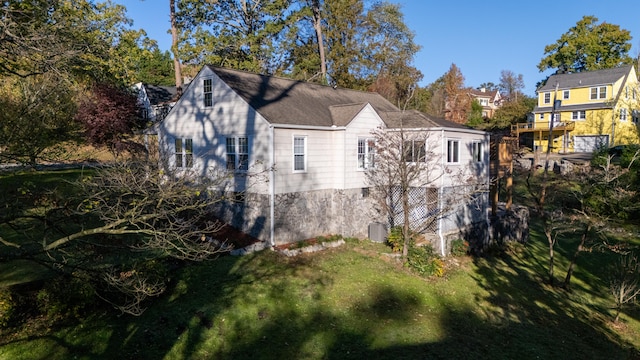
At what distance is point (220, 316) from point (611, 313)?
1598 cm

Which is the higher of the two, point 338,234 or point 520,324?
point 338,234

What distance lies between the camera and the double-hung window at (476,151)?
20.7m

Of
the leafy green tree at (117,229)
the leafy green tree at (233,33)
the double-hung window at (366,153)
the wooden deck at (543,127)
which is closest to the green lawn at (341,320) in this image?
the leafy green tree at (117,229)

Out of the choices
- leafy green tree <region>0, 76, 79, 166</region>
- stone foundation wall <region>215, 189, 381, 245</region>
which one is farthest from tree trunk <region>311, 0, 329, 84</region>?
leafy green tree <region>0, 76, 79, 166</region>

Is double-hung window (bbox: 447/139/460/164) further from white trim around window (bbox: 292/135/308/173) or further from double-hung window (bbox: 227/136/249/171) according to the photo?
double-hung window (bbox: 227/136/249/171)

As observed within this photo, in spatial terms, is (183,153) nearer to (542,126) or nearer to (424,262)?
(424,262)

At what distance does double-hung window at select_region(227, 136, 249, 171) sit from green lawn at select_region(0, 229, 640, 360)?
4.06 metres

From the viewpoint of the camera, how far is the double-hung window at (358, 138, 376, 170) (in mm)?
18987

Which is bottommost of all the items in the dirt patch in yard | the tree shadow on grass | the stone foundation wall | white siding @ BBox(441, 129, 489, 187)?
the tree shadow on grass

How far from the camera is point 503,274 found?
18922mm

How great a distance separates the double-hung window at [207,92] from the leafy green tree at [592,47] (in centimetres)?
6125

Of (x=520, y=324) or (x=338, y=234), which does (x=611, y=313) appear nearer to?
(x=520, y=324)

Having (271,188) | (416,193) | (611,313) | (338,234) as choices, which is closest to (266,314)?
(271,188)

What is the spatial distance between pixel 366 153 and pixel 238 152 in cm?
606
